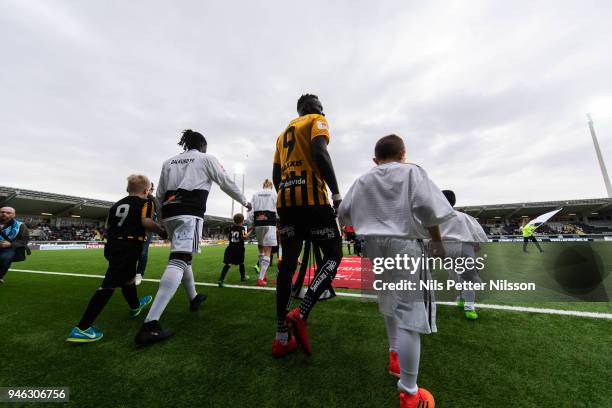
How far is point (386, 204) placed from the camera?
5.56 ft

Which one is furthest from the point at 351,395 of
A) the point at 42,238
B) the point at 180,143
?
the point at 42,238

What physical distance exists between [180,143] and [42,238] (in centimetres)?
4041

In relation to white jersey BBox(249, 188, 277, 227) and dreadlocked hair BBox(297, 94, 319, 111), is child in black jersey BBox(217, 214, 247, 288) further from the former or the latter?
dreadlocked hair BBox(297, 94, 319, 111)

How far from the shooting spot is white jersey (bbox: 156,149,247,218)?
2.59 meters

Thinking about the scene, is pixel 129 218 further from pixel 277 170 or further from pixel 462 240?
pixel 462 240

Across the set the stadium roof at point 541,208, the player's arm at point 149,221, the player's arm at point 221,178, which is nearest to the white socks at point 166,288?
the player's arm at point 149,221

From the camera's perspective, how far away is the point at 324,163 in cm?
215

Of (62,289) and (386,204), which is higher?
(386,204)

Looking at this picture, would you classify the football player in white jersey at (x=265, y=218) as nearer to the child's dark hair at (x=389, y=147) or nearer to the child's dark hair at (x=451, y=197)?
the child's dark hair at (x=451, y=197)

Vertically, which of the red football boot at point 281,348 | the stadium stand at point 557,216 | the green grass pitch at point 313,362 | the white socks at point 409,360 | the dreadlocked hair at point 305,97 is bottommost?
the green grass pitch at point 313,362

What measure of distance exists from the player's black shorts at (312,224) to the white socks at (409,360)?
91 cm

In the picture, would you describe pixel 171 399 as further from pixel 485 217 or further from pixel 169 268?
pixel 485 217

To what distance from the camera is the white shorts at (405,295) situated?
146 centimetres

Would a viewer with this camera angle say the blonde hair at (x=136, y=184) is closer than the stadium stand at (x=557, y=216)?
Yes
